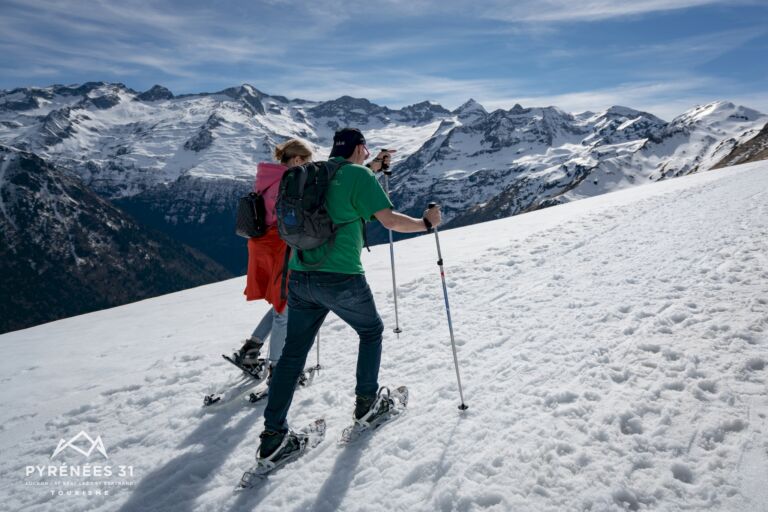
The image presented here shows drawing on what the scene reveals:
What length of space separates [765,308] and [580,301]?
254cm

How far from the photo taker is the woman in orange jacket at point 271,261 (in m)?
5.47

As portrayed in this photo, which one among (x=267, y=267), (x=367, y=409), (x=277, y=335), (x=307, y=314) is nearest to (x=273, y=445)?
(x=367, y=409)

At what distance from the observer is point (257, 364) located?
22.2 feet

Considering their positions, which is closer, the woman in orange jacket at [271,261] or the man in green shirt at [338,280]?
the man in green shirt at [338,280]

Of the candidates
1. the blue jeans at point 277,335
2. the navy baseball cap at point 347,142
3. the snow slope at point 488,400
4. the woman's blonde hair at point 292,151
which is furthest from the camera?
the blue jeans at point 277,335

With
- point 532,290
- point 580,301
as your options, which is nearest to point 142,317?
point 532,290

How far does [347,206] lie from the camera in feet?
14.3

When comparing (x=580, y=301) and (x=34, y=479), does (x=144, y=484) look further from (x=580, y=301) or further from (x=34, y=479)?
(x=580, y=301)

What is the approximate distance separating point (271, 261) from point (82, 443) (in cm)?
313

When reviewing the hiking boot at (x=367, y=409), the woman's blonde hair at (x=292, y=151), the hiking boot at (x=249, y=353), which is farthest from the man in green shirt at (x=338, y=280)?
the hiking boot at (x=249, y=353)

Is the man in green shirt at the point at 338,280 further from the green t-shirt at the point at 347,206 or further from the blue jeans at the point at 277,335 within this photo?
the blue jeans at the point at 277,335

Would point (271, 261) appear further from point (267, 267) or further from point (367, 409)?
point (367, 409)

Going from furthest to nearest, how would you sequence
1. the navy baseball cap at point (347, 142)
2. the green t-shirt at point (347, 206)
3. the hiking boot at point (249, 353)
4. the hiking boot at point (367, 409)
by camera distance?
the hiking boot at point (249, 353) < the hiking boot at point (367, 409) < the navy baseball cap at point (347, 142) < the green t-shirt at point (347, 206)

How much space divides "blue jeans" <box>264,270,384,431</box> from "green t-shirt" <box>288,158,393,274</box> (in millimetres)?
115
